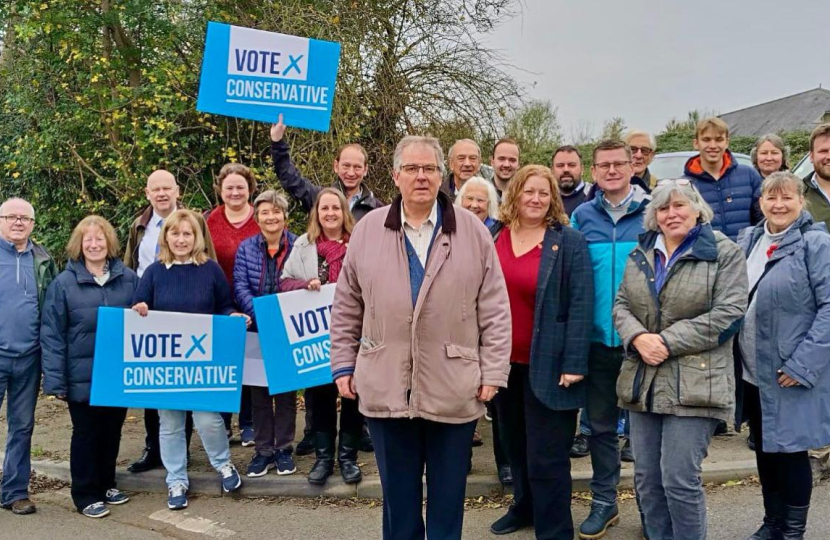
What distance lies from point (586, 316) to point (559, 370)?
0.34m

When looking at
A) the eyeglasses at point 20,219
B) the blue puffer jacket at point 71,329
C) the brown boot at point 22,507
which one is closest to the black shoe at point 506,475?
the blue puffer jacket at point 71,329

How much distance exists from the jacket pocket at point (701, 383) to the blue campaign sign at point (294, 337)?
8.57 ft

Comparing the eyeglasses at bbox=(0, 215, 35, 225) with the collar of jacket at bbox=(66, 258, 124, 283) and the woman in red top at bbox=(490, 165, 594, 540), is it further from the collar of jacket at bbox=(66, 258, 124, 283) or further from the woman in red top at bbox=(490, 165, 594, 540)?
the woman in red top at bbox=(490, 165, 594, 540)

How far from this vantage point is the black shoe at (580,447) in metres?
5.73

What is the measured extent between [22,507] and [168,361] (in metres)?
1.46

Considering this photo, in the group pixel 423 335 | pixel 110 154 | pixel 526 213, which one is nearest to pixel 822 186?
pixel 526 213

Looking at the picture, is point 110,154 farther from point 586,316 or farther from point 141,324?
point 586,316

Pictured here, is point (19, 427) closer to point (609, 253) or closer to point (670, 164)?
point (609, 253)

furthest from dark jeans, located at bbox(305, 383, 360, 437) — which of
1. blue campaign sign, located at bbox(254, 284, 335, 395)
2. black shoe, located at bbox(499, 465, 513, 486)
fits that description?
black shoe, located at bbox(499, 465, 513, 486)

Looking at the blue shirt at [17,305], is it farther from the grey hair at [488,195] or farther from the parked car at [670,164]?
the parked car at [670,164]

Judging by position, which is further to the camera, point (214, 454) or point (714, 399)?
point (214, 454)

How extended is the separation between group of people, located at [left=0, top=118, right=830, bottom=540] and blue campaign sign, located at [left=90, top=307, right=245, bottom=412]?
13 cm

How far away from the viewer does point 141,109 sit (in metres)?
9.19

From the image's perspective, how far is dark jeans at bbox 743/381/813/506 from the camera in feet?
13.4
